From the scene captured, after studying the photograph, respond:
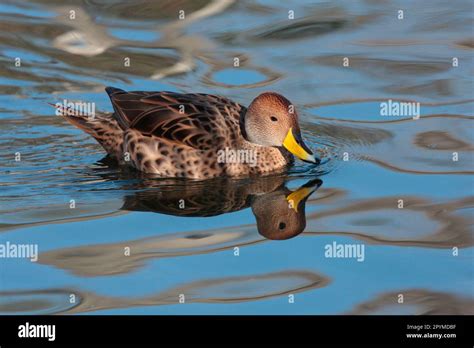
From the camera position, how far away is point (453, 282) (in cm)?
897

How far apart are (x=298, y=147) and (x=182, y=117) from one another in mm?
1181

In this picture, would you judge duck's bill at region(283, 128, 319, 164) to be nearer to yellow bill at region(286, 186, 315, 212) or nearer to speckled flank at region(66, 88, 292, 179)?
speckled flank at region(66, 88, 292, 179)

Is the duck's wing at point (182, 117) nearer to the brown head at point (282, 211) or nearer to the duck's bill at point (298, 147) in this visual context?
the duck's bill at point (298, 147)

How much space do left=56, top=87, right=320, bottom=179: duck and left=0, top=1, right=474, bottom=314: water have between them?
0.21 m

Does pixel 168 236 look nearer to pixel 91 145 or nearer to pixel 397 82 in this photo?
pixel 91 145

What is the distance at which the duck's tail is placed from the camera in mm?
11961

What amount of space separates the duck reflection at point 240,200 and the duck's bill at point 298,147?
32cm

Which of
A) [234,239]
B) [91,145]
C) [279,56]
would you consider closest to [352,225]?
[234,239]

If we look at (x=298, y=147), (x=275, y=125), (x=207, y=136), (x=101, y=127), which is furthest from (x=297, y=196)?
(x=101, y=127)

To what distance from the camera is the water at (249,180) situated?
888 cm

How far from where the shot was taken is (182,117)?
11586 millimetres

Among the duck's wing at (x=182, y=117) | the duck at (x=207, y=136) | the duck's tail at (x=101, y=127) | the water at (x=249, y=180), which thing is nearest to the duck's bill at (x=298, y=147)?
the duck at (x=207, y=136)

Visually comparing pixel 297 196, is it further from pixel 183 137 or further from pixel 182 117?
pixel 182 117

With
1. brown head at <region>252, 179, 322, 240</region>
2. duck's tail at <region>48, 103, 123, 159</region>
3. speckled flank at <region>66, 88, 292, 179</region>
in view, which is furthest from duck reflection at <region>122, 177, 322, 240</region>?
duck's tail at <region>48, 103, 123, 159</region>
